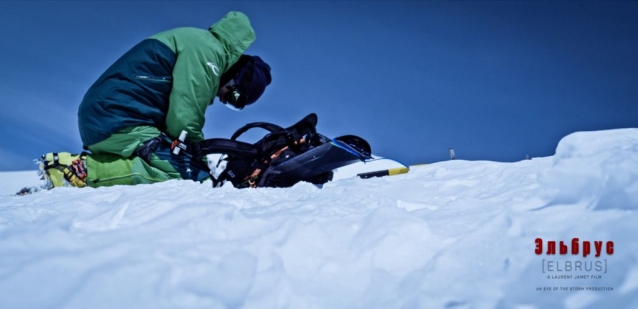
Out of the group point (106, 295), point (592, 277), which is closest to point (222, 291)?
point (106, 295)

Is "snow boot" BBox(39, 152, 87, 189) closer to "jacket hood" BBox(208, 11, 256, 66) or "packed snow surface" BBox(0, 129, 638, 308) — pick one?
"jacket hood" BBox(208, 11, 256, 66)

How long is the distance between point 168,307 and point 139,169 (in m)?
2.87

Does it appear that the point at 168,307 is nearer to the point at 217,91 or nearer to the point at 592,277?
the point at 592,277

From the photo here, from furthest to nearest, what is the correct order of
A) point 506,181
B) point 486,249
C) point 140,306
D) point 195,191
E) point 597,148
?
point 195,191
point 506,181
point 597,148
point 486,249
point 140,306

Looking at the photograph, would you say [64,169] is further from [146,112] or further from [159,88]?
[159,88]

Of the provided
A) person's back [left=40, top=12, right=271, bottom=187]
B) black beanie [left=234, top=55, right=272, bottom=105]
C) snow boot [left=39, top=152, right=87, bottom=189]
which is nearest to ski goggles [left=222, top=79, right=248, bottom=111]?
black beanie [left=234, top=55, right=272, bottom=105]

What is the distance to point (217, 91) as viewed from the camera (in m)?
4.23

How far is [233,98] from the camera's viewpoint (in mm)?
4484

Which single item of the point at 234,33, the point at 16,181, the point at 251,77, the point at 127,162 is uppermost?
the point at 234,33

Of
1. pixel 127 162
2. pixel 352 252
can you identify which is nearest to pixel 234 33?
pixel 127 162

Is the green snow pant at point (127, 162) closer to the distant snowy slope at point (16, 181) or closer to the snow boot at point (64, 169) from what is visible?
the snow boot at point (64, 169)

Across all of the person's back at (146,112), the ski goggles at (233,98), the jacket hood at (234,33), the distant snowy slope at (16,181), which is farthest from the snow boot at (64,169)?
the jacket hood at (234,33)

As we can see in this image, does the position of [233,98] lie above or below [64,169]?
above

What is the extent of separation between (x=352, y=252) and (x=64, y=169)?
332 cm
